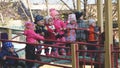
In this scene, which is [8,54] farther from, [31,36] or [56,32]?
[56,32]

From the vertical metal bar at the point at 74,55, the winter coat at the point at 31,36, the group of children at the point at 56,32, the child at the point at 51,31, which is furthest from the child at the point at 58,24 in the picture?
the vertical metal bar at the point at 74,55

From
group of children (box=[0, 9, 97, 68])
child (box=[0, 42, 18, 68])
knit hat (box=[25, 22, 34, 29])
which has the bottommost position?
child (box=[0, 42, 18, 68])

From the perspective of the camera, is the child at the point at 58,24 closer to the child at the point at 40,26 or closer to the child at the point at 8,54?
the child at the point at 40,26

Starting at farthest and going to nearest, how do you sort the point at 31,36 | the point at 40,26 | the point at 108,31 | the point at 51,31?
the point at 51,31 → the point at 40,26 → the point at 31,36 → the point at 108,31

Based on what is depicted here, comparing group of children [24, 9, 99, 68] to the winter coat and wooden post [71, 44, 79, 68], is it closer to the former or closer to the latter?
the winter coat

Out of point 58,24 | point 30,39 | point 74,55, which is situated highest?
point 58,24

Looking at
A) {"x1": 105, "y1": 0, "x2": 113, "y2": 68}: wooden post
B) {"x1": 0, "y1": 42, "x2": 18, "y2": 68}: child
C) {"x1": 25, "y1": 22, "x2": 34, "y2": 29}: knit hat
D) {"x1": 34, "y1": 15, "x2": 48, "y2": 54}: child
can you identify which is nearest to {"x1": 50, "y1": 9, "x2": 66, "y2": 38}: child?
{"x1": 34, "y1": 15, "x2": 48, "y2": 54}: child

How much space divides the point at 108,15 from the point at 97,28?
4.41m

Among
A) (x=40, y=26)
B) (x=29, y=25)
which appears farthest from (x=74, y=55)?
(x=40, y=26)

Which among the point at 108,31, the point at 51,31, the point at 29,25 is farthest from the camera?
the point at 51,31

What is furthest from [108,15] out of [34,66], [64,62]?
[64,62]

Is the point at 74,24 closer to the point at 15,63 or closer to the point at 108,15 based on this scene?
the point at 15,63

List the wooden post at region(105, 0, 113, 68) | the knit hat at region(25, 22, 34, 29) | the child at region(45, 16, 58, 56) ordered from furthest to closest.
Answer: the child at region(45, 16, 58, 56) → the knit hat at region(25, 22, 34, 29) → the wooden post at region(105, 0, 113, 68)

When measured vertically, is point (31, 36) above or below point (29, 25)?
below
